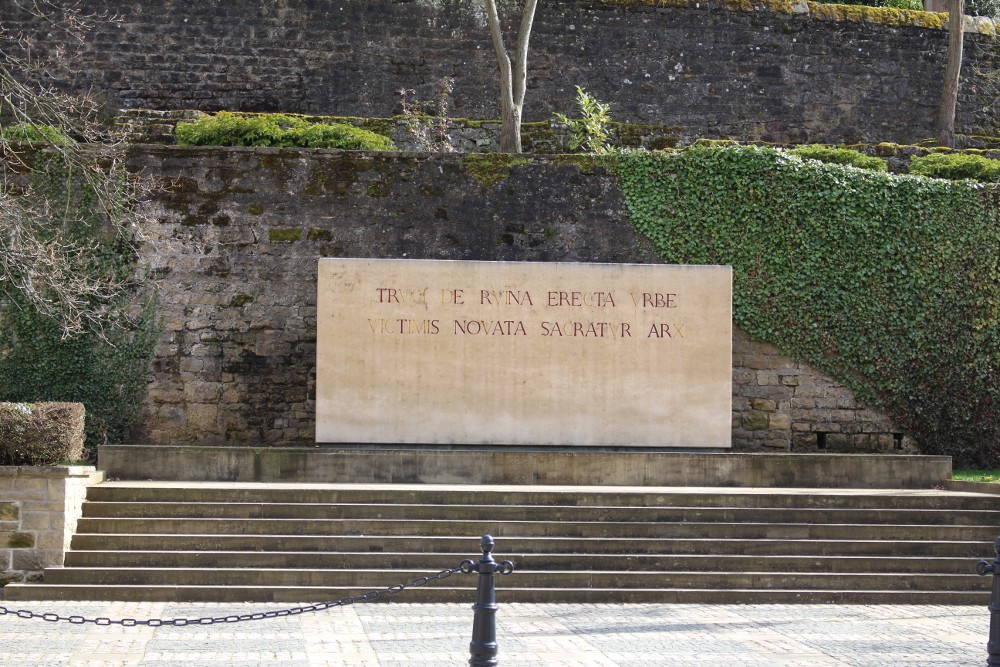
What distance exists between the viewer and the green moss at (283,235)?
15.4 metres

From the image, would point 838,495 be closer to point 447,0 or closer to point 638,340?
point 638,340

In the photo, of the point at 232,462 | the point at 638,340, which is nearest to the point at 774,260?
the point at 638,340

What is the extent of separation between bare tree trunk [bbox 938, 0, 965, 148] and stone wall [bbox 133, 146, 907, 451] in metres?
6.54

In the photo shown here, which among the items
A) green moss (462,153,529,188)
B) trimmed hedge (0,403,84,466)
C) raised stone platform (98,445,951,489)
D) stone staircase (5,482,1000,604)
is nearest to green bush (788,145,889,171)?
green moss (462,153,529,188)

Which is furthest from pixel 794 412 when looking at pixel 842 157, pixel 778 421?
pixel 842 157

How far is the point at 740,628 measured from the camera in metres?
8.99

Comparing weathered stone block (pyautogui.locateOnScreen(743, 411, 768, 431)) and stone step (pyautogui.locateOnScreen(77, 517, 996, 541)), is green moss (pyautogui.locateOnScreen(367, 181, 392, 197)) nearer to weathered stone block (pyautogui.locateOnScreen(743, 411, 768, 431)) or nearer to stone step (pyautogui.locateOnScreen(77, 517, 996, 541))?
weathered stone block (pyautogui.locateOnScreen(743, 411, 768, 431))

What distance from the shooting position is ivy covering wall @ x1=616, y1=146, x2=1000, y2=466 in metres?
15.7

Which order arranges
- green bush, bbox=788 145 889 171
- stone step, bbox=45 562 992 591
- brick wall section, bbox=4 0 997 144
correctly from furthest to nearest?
brick wall section, bbox=4 0 997 144 → green bush, bbox=788 145 889 171 → stone step, bbox=45 562 992 591

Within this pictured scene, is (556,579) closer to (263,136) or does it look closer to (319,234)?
(319,234)

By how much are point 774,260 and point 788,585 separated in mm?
6158

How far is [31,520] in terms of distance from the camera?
10.1 metres

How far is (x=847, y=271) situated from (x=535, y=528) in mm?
6869

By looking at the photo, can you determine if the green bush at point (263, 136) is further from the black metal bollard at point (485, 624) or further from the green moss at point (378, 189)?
the black metal bollard at point (485, 624)
